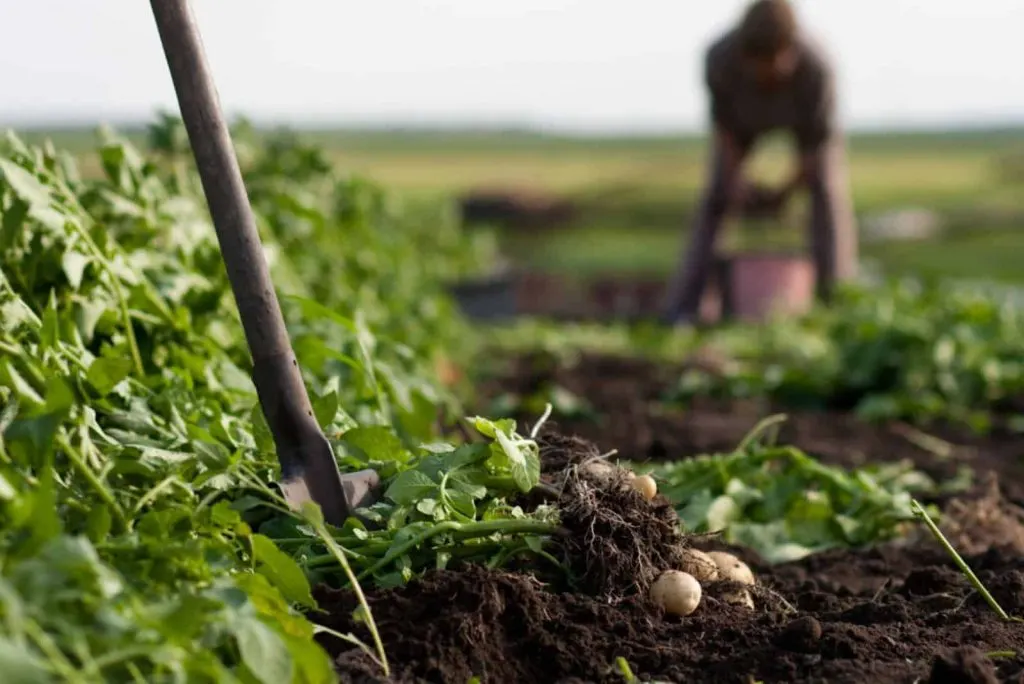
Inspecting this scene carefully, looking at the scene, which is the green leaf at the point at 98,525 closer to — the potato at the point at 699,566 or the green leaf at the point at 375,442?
the green leaf at the point at 375,442

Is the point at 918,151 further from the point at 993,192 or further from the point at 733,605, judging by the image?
the point at 733,605

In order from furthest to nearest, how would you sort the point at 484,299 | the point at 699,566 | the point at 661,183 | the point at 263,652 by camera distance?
the point at 661,183, the point at 484,299, the point at 699,566, the point at 263,652

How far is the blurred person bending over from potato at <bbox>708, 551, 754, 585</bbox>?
27.3ft

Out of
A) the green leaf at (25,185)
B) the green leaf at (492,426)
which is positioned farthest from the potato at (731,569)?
the green leaf at (25,185)

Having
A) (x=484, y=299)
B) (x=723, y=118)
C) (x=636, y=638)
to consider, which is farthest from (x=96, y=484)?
(x=484, y=299)

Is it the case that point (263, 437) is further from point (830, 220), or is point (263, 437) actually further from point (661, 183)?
point (661, 183)

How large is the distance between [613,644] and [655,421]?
3.68 metres

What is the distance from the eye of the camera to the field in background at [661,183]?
866 inches

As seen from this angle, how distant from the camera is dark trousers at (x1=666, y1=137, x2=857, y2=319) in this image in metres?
11.9

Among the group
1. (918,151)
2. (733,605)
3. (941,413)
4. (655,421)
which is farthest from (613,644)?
(918,151)

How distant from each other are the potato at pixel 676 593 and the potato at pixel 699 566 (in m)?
0.16

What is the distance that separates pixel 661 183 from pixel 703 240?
62.4 ft

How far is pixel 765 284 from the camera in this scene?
12320 millimetres

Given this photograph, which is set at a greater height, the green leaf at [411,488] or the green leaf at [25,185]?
the green leaf at [25,185]
